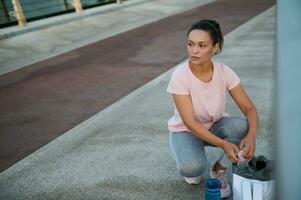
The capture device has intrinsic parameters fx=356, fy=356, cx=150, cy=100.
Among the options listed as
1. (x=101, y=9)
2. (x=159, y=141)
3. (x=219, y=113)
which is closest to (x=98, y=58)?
(x=159, y=141)

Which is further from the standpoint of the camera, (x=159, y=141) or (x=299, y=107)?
(x=159, y=141)

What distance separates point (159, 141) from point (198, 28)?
5.08 ft

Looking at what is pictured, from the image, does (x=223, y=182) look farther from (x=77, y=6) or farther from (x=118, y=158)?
(x=77, y=6)

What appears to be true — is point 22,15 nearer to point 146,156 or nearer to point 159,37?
point 159,37

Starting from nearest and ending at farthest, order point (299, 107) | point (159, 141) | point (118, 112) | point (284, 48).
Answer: point (299, 107) < point (284, 48) < point (159, 141) < point (118, 112)

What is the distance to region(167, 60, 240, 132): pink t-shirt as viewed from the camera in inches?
93.8

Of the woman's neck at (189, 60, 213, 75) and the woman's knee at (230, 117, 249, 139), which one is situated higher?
the woman's neck at (189, 60, 213, 75)

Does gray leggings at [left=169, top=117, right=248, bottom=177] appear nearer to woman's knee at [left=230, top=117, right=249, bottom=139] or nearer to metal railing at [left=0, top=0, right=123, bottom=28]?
woman's knee at [left=230, top=117, right=249, bottom=139]

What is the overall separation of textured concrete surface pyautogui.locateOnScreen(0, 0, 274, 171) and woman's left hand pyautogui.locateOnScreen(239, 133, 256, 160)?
7.62 feet

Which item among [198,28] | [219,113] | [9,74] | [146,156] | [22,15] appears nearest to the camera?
[198,28]

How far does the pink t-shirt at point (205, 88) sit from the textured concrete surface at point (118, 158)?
1.20 feet

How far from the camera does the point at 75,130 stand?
406 centimetres

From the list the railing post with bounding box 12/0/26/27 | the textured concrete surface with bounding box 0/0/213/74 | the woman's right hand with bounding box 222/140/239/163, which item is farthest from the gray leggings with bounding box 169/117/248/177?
the railing post with bounding box 12/0/26/27

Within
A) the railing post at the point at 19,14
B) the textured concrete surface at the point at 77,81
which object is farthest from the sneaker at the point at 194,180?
the railing post at the point at 19,14
